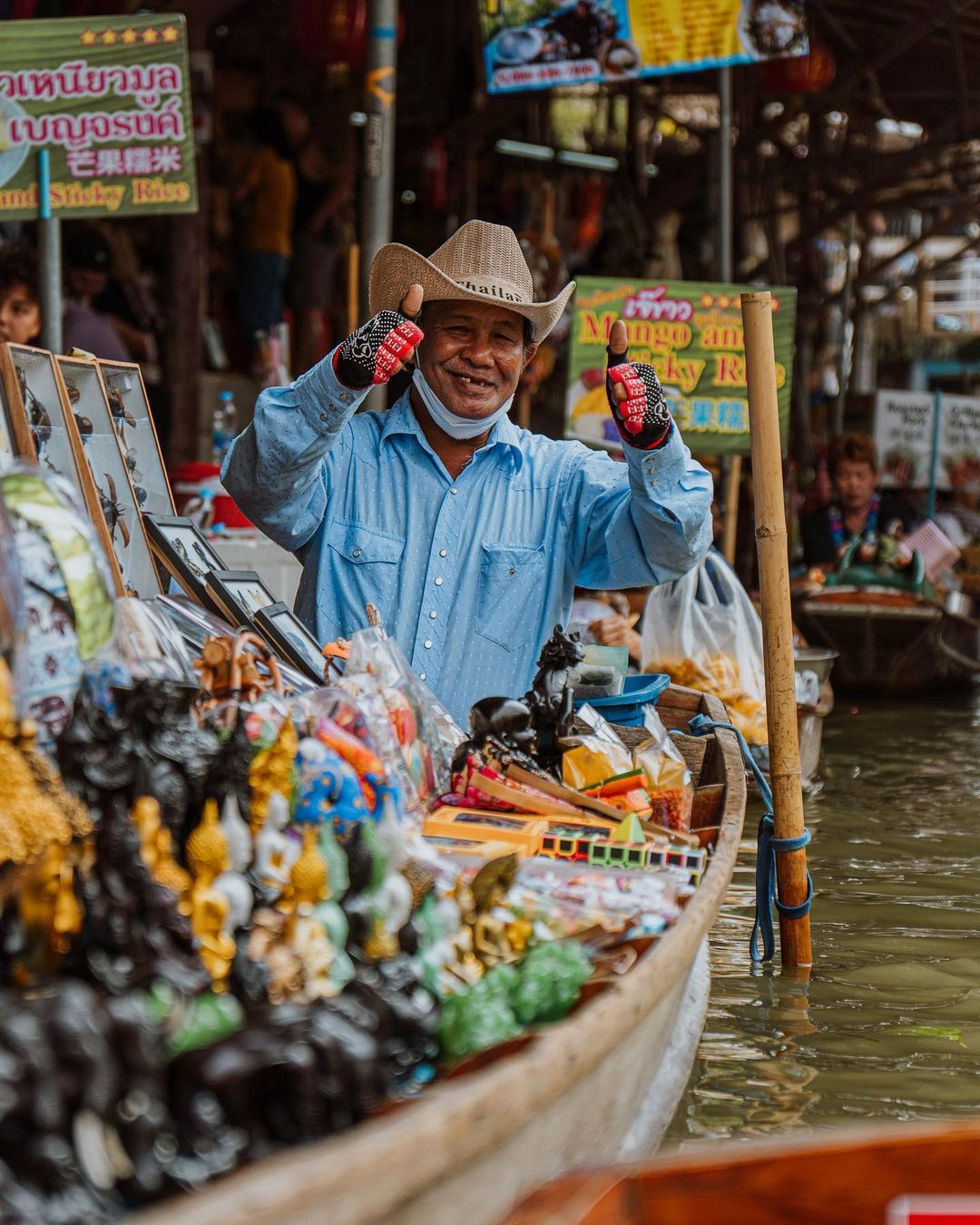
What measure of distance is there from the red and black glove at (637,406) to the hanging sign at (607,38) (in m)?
4.58

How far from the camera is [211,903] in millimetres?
1510

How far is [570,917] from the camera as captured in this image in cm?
189

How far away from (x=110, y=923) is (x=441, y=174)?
10.2m

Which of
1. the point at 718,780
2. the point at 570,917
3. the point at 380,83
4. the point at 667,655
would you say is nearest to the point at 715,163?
the point at 380,83

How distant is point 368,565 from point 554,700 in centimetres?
85

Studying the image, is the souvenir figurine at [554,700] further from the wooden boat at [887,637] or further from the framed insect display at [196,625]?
the wooden boat at [887,637]

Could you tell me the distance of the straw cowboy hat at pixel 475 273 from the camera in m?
3.26

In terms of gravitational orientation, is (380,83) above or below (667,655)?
above

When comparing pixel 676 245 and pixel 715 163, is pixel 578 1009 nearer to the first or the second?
pixel 715 163

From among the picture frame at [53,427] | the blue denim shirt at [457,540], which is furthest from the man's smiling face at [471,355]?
the picture frame at [53,427]

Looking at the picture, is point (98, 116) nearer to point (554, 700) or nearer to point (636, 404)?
point (636, 404)

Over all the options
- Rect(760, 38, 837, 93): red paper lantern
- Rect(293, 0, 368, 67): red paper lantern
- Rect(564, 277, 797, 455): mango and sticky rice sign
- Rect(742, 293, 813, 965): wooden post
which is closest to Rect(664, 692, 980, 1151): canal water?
Rect(742, 293, 813, 965): wooden post

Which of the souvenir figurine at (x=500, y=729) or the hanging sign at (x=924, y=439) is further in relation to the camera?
the hanging sign at (x=924, y=439)

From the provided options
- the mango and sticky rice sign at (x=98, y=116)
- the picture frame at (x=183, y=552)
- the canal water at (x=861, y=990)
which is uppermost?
the mango and sticky rice sign at (x=98, y=116)
